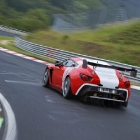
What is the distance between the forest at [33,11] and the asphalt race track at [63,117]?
73.1 meters

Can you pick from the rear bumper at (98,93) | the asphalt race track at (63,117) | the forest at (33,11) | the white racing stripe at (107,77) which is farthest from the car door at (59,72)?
the forest at (33,11)

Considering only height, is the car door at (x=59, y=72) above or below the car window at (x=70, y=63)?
below

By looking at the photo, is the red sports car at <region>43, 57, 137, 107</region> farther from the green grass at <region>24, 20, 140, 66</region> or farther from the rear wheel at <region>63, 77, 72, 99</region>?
the green grass at <region>24, 20, 140, 66</region>

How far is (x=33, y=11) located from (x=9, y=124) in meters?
88.8

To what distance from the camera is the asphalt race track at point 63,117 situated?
20.9ft

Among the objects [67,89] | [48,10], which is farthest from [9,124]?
[48,10]

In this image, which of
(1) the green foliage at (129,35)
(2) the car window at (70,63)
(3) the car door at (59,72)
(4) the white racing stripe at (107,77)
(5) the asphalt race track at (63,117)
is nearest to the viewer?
(5) the asphalt race track at (63,117)

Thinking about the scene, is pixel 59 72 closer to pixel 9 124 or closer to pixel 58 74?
pixel 58 74

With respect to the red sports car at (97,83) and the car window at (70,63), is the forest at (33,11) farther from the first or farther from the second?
the red sports car at (97,83)

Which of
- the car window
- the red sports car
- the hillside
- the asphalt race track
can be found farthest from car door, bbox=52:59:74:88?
the hillside

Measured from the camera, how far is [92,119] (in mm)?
7984

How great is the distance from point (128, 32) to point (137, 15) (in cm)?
349

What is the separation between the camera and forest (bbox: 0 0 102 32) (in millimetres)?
84812

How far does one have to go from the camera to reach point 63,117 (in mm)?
7836
